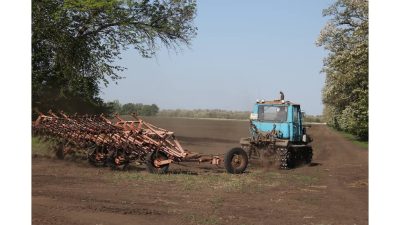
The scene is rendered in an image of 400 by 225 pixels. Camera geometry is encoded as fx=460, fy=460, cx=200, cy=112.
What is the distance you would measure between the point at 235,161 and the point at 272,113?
297 cm

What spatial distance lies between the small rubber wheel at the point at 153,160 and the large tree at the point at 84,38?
21.7 ft

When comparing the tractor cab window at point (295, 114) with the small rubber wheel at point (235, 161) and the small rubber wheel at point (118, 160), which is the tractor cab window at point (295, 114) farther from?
the small rubber wheel at point (118, 160)

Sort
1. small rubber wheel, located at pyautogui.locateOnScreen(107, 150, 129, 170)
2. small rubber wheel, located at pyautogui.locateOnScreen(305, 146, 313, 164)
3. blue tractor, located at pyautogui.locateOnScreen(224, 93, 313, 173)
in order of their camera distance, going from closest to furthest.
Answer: small rubber wheel, located at pyautogui.locateOnScreen(107, 150, 129, 170), blue tractor, located at pyautogui.locateOnScreen(224, 93, 313, 173), small rubber wheel, located at pyautogui.locateOnScreen(305, 146, 313, 164)

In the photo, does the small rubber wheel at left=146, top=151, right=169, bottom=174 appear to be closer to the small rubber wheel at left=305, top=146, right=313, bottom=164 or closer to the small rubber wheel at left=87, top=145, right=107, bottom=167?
the small rubber wheel at left=87, top=145, right=107, bottom=167

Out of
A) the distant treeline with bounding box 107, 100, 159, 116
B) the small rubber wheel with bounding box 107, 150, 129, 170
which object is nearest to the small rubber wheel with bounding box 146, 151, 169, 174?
the small rubber wheel with bounding box 107, 150, 129, 170

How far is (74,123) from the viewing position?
13250 mm

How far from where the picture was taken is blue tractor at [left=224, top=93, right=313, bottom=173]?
47.5 ft

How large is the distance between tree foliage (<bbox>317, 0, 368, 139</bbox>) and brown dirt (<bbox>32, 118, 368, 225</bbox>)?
27.0 feet

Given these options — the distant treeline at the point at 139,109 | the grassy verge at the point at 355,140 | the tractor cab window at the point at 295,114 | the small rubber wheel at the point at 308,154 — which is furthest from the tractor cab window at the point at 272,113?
the grassy verge at the point at 355,140

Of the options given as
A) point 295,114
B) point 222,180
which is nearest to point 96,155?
point 222,180

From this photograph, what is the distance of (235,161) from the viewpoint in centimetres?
1291

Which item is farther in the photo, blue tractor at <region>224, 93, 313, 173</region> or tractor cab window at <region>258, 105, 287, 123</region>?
tractor cab window at <region>258, 105, 287, 123</region>

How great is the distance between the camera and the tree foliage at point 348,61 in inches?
807
